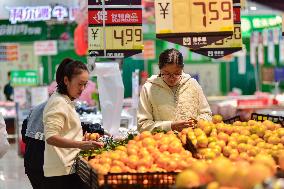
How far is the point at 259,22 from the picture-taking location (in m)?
18.8

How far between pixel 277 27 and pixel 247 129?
1396 centimetres

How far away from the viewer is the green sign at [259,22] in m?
18.7

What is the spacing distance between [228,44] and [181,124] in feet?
8.54

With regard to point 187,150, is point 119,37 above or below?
above

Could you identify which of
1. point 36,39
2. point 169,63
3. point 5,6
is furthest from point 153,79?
point 36,39

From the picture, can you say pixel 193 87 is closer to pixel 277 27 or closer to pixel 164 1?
pixel 164 1

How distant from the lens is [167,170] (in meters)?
4.25

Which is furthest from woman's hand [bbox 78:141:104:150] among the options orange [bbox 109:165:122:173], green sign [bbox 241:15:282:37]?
green sign [bbox 241:15:282:37]

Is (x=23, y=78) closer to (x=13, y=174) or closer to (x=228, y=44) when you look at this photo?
(x=13, y=174)

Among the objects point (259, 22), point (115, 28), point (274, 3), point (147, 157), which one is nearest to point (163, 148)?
point (147, 157)

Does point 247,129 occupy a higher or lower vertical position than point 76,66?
lower

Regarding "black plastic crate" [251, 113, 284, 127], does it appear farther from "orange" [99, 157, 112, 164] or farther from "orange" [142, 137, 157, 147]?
"orange" [99, 157, 112, 164]

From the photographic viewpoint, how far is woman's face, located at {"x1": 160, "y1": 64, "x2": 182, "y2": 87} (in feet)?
19.1

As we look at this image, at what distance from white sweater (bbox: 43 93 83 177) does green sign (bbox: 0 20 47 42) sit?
60.1 feet
